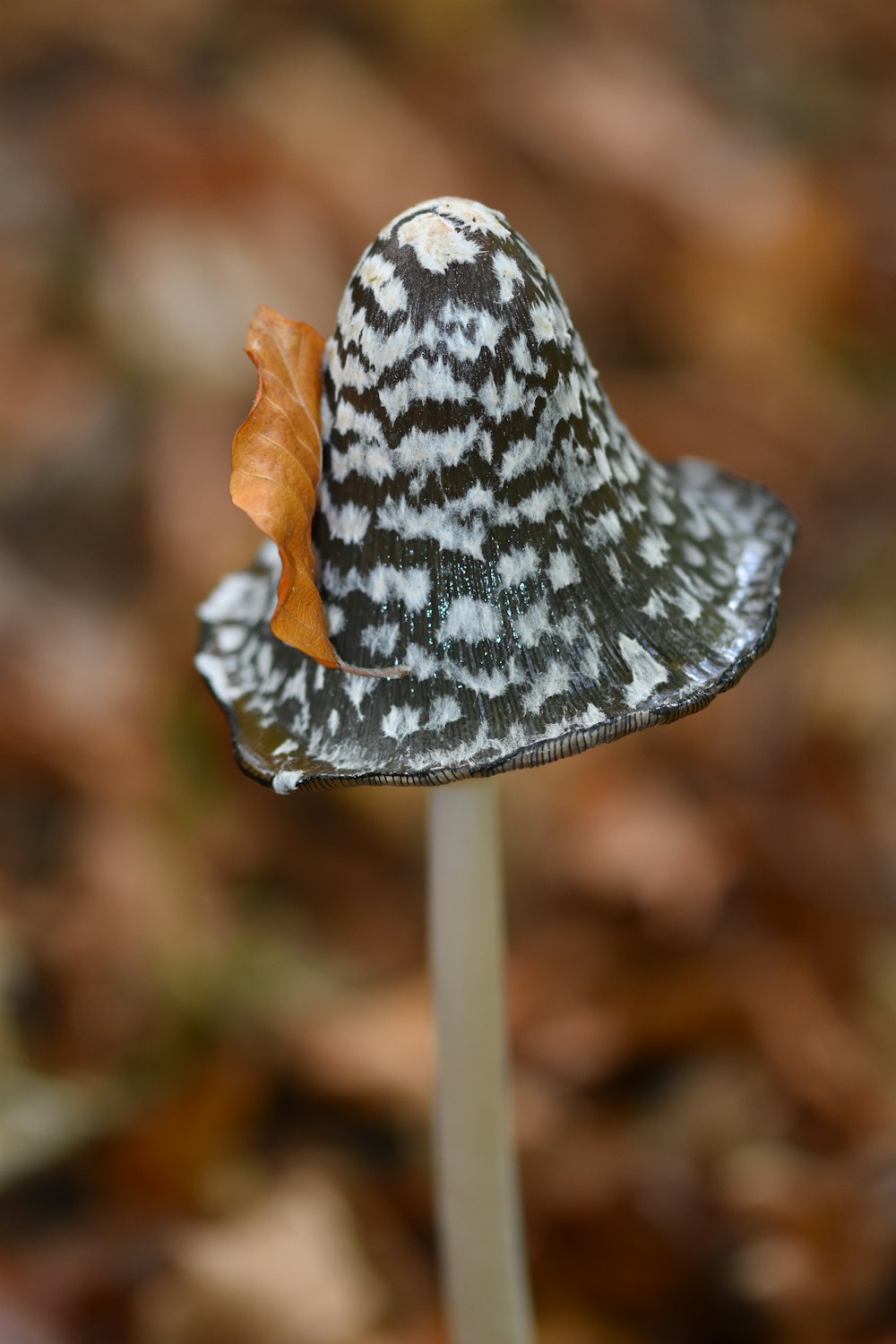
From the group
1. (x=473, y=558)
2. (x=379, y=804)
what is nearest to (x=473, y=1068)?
(x=473, y=558)

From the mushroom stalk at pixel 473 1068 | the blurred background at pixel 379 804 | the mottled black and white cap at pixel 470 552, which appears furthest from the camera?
the blurred background at pixel 379 804

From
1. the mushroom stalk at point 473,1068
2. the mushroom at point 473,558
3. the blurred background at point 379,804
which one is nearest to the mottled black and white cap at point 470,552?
the mushroom at point 473,558

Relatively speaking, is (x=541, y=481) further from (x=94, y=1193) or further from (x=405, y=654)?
(x=94, y=1193)

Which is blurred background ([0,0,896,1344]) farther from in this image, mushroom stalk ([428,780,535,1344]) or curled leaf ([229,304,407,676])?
curled leaf ([229,304,407,676])

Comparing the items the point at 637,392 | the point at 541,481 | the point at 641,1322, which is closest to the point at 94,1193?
the point at 641,1322

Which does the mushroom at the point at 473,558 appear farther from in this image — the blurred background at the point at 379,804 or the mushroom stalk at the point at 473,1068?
the blurred background at the point at 379,804

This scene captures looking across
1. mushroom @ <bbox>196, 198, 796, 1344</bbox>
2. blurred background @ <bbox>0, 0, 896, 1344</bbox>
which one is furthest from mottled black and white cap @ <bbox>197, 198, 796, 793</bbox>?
blurred background @ <bbox>0, 0, 896, 1344</bbox>
